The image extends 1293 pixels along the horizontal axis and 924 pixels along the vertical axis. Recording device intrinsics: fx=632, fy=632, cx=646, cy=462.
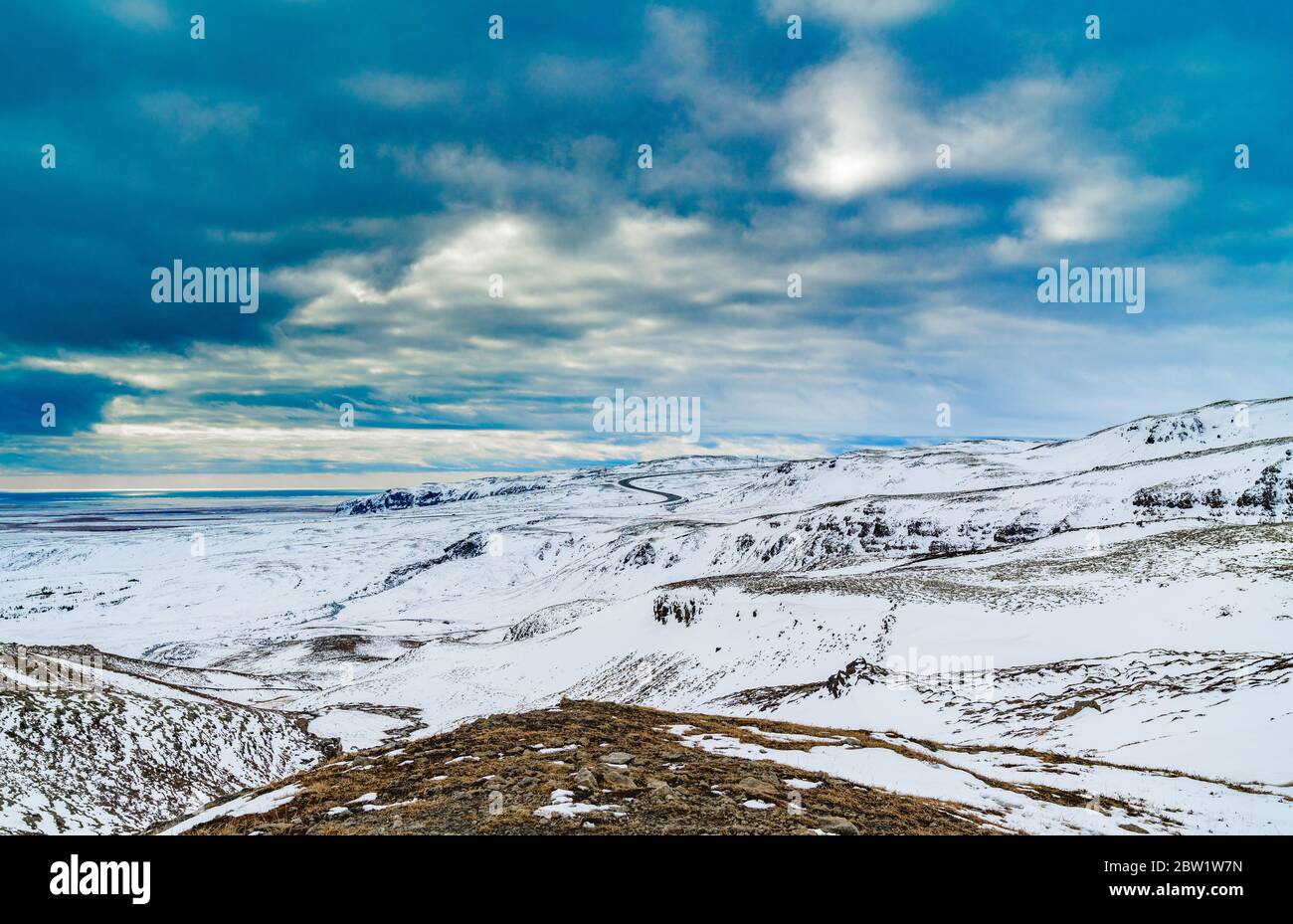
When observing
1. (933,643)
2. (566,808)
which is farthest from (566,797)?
(933,643)

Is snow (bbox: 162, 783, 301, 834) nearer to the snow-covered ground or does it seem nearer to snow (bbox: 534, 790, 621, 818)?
snow (bbox: 534, 790, 621, 818)

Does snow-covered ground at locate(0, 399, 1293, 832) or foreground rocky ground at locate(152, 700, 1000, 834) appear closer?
foreground rocky ground at locate(152, 700, 1000, 834)

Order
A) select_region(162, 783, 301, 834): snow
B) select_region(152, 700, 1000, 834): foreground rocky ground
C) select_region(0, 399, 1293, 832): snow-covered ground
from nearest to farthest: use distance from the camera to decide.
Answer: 1. select_region(152, 700, 1000, 834): foreground rocky ground
2. select_region(162, 783, 301, 834): snow
3. select_region(0, 399, 1293, 832): snow-covered ground

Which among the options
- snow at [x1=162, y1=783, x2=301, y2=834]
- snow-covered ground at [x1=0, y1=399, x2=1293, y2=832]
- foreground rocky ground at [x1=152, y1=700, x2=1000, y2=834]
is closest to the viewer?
foreground rocky ground at [x1=152, y1=700, x2=1000, y2=834]

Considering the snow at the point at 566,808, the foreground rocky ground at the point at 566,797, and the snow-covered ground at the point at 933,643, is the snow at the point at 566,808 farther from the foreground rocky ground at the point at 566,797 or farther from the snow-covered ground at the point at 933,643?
the snow-covered ground at the point at 933,643

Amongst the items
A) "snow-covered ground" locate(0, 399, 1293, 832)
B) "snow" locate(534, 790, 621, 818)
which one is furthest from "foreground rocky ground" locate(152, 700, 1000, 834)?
"snow-covered ground" locate(0, 399, 1293, 832)

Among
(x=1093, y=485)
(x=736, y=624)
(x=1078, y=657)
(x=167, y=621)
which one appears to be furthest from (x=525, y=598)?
(x=1078, y=657)

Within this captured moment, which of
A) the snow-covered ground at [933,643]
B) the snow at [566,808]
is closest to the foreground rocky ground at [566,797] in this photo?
the snow at [566,808]
